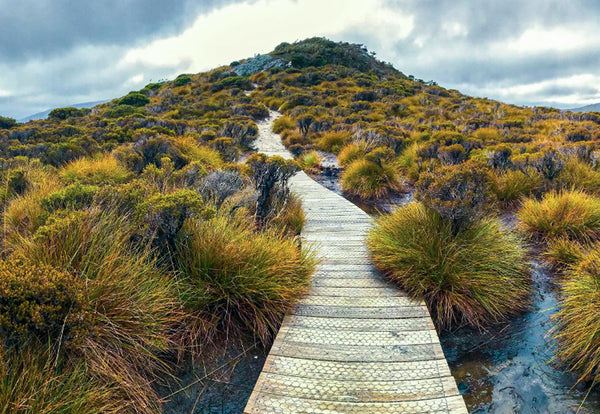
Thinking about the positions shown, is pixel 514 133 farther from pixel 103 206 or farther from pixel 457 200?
pixel 103 206

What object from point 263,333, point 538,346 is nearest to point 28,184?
point 263,333

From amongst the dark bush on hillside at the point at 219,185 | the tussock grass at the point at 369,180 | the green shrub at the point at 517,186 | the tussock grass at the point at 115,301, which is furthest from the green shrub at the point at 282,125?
the tussock grass at the point at 115,301

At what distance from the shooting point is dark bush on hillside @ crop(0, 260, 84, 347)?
2.08m

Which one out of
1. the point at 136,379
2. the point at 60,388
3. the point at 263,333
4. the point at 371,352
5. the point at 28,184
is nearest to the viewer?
the point at 60,388

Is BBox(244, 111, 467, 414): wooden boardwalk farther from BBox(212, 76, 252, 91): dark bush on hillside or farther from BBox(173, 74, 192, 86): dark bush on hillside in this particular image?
BBox(173, 74, 192, 86): dark bush on hillside

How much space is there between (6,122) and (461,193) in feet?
74.1

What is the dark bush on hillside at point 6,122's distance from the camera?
1777 centimetres

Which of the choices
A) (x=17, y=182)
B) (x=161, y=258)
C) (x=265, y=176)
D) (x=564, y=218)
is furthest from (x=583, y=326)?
(x=17, y=182)

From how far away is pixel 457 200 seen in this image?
4.12m

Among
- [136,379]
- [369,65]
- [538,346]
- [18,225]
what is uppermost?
[369,65]

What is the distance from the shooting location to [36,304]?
7.02 ft

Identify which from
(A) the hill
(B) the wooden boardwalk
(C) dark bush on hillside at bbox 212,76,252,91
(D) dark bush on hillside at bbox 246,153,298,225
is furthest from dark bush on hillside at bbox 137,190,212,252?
(C) dark bush on hillside at bbox 212,76,252,91

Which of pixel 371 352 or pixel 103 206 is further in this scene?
pixel 103 206

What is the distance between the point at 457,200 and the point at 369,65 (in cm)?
4311
